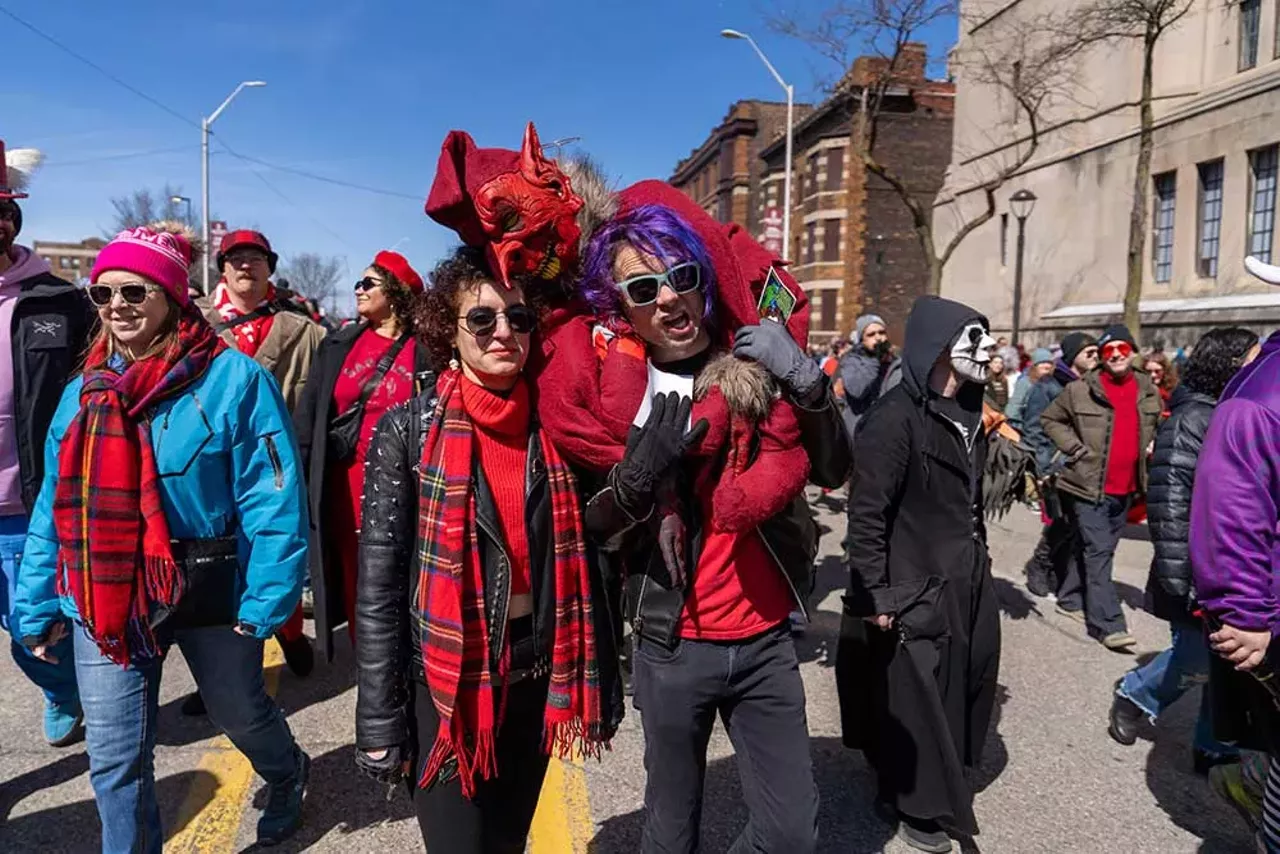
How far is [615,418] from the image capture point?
2.17 meters

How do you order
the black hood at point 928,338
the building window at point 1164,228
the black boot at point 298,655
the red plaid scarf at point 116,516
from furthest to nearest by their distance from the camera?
the building window at point 1164,228
the black boot at point 298,655
the black hood at point 928,338
the red plaid scarf at point 116,516

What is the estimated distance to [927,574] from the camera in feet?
10.5

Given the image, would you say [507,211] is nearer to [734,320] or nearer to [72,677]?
[734,320]

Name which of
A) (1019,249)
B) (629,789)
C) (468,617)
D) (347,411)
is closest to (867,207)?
(1019,249)

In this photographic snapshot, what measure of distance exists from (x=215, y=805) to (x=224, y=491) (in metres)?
1.52

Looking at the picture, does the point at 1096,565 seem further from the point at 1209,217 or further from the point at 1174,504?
the point at 1209,217

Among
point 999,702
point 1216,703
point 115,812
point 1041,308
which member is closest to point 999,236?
point 1041,308

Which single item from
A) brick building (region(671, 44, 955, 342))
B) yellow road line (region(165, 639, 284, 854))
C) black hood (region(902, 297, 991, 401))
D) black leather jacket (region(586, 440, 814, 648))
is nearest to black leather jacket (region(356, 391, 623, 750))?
black leather jacket (region(586, 440, 814, 648))

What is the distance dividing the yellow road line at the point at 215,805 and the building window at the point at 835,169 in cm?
3560

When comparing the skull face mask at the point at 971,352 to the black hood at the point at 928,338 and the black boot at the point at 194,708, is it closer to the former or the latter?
the black hood at the point at 928,338

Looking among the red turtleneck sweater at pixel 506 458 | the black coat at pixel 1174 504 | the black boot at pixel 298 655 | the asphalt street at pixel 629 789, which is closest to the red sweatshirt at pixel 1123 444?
the asphalt street at pixel 629 789

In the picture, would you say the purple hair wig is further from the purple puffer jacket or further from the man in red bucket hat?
the man in red bucket hat

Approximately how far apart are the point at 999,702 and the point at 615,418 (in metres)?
3.44

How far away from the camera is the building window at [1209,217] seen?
17438 millimetres
